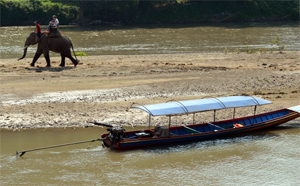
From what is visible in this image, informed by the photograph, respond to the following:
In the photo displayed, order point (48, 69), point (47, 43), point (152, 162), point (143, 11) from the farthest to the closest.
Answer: point (143, 11), point (47, 43), point (48, 69), point (152, 162)

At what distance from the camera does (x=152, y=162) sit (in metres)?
12.8

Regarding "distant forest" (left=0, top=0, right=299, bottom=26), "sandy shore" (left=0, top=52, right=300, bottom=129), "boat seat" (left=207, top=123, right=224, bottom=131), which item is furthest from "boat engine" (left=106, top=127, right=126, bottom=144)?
"distant forest" (left=0, top=0, right=299, bottom=26)

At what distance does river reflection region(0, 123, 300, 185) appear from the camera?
458 inches

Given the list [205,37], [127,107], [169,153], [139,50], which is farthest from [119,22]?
[169,153]

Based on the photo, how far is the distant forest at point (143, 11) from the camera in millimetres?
60750

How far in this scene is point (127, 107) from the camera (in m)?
17.2

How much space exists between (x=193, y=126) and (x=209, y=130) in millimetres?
645

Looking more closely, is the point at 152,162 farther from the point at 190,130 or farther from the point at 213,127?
the point at 213,127

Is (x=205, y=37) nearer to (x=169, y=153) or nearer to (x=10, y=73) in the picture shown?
(x=10, y=73)

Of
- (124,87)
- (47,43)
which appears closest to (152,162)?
(124,87)

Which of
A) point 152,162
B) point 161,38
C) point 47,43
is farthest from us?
point 161,38

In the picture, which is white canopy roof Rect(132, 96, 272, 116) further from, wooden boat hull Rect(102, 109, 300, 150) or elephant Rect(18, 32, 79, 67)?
elephant Rect(18, 32, 79, 67)

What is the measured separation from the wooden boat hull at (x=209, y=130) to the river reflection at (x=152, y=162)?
0.23 metres

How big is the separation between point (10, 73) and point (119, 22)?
4101 cm
